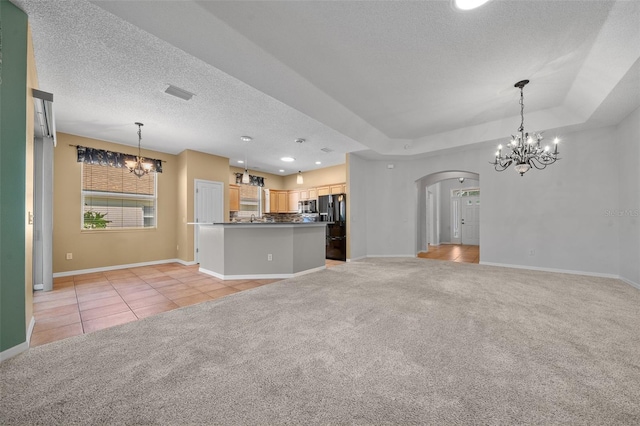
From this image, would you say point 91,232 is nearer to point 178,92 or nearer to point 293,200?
point 178,92

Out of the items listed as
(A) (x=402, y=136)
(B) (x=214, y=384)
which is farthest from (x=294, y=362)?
(A) (x=402, y=136)

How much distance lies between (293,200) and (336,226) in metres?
2.89

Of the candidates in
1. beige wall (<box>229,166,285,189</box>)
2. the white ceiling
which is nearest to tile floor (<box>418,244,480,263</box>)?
the white ceiling

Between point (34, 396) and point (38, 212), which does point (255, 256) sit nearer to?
point (34, 396)

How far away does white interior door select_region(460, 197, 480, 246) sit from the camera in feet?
32.6

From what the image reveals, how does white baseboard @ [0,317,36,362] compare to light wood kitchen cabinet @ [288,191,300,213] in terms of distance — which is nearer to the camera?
white baseboard @ [0,317,36,362]

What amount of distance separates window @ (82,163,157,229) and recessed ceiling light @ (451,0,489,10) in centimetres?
656

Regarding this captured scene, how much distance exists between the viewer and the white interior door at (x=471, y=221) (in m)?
9.93

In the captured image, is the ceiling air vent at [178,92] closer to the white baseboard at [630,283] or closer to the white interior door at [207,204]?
the white interior door at [207,204]

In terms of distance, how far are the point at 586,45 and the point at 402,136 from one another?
129 inches

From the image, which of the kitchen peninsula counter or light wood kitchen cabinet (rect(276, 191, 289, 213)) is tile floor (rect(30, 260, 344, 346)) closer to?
→ the kitchen peninsula counter

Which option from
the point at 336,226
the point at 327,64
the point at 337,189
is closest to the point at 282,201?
the point at 337,189

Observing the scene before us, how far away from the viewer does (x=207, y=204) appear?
620cm

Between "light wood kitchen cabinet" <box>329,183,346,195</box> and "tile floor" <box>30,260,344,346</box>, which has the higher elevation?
"light wood kitchen cabinet" <box>329,183,346,195</box>
